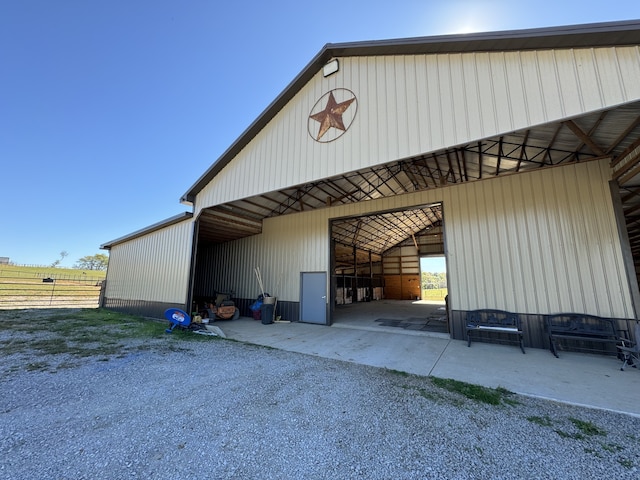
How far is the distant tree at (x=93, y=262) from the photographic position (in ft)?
195

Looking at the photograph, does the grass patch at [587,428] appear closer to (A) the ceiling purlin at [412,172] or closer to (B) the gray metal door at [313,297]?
(B) the gray metal door at [313,297]

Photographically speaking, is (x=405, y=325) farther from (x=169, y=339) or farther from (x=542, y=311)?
Answer: (x=169, y=339)

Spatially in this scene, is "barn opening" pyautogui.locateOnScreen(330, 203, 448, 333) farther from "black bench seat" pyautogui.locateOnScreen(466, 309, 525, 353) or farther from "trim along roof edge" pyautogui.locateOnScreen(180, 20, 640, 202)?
"black bench seat" pyautogui.locateOnScreen(466, 309, 525, 353)

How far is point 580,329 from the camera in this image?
501cm

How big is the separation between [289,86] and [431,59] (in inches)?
148

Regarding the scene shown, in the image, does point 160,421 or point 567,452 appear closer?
point 567,452

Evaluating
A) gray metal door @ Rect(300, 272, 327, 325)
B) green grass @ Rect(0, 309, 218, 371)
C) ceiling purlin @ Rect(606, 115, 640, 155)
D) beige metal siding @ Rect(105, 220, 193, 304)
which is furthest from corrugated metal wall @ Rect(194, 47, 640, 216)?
green grass @ Rect(0, 309, 218, 371)

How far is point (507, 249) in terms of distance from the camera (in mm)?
6004

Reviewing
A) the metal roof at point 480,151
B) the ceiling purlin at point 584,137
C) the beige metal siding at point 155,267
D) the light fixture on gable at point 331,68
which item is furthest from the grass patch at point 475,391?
the beige metal siding at point 155,267

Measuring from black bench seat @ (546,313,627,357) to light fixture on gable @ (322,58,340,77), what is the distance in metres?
7.76

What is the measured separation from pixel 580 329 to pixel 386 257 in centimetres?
1894

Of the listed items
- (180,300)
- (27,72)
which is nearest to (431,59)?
(180,300)

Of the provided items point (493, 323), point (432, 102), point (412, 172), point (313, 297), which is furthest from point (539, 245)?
point (313, 297)

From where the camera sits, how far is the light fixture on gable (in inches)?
249
